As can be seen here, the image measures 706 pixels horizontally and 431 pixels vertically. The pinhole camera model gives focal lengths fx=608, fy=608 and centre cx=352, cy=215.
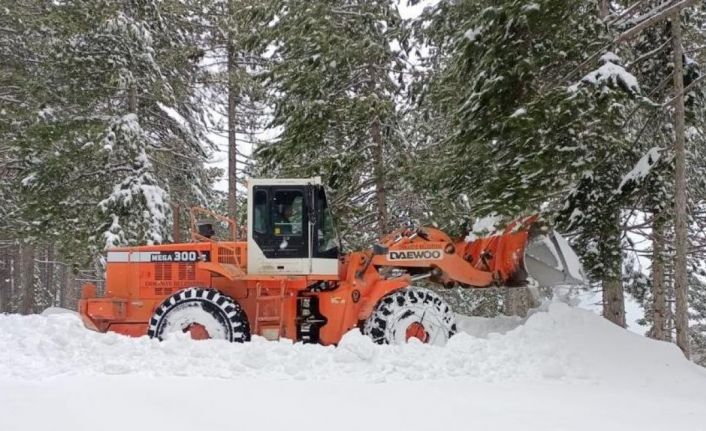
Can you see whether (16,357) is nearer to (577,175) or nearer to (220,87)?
(577,175)

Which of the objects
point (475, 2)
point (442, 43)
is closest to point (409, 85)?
point (442, 43)

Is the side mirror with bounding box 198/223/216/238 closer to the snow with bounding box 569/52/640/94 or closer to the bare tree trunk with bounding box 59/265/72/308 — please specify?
the snow with bounding box 569/52/640/94

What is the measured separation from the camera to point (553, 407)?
510 cm

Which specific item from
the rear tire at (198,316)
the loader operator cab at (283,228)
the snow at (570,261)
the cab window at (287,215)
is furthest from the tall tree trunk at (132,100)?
the snow at (570,261)

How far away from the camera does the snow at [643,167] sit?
940 centimetres

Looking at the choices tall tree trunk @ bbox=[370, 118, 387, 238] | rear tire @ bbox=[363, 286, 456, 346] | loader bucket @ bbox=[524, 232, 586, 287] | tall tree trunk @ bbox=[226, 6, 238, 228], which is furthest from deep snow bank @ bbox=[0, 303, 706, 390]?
tall tree trunk @ bbox=[226, 6, 238, 228]

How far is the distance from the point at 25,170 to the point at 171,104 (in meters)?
3.71

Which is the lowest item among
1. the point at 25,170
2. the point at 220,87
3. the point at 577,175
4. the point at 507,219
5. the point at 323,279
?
the point at 323,279

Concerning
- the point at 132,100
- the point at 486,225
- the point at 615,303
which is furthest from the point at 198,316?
the point at 132,100

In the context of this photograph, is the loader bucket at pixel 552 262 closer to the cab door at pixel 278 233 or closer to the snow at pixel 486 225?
the snow at pixel 486 225

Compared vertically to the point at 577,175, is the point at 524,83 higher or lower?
higher

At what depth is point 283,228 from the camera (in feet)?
27.3

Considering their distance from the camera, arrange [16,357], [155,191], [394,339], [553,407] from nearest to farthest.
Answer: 1. [553,407]
2. [16,357]
3. [394,339]
4. [155,191]

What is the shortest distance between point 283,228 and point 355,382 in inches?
121
